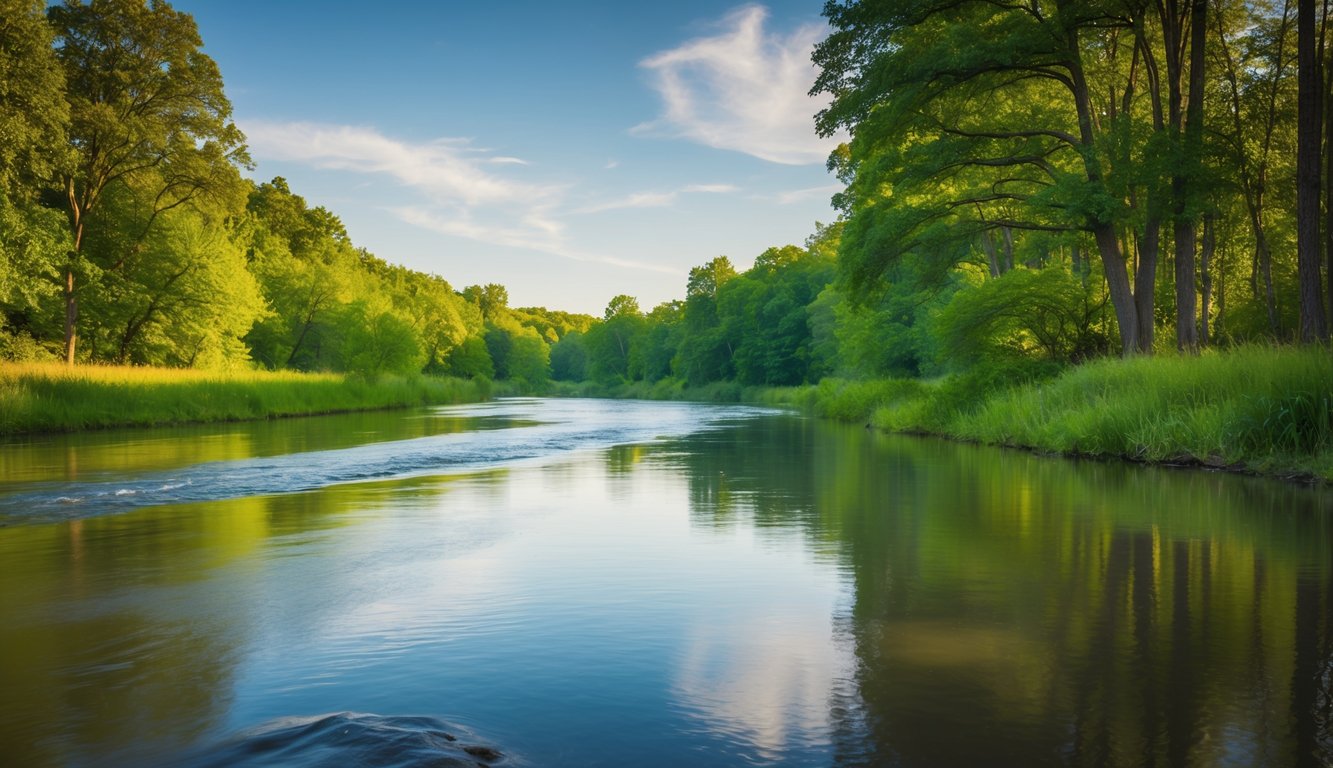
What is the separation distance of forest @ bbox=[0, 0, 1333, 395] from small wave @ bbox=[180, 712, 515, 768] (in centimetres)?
1453

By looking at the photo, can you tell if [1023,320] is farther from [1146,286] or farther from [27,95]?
[27,95]

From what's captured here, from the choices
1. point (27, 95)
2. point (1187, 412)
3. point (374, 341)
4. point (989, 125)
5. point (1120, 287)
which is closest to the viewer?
point (1187, 412)

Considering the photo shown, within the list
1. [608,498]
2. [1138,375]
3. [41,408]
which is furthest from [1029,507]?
[41,408]

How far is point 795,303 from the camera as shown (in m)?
66.8

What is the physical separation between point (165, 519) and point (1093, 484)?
10.4 metres

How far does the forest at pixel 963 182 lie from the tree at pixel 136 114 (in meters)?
0.09

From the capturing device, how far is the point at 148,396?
82.5 ft

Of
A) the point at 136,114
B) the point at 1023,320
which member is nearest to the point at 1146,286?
the point at 1023,320

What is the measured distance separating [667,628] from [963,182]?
26310mm

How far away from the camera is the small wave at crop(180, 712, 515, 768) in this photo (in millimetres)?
2770

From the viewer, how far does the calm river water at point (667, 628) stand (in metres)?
3.00

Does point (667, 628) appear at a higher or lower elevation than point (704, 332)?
lower

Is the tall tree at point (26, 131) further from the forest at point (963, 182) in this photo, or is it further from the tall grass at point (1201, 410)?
the tall grass at point (1201, 410)

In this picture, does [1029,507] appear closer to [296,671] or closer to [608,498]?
[608,498]
